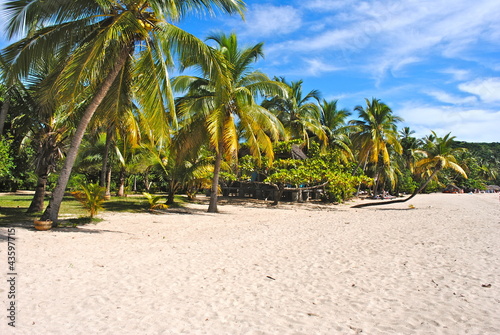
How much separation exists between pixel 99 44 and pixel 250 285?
19.9ft

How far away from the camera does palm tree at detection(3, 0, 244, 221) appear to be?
722 cm

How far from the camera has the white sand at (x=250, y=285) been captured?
324cm

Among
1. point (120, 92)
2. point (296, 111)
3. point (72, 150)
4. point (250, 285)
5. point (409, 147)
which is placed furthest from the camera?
point (409, 147)

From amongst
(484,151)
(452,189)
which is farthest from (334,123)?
(484,151)

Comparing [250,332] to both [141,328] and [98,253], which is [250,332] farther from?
[98,253]

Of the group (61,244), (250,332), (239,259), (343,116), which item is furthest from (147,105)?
(343,116)

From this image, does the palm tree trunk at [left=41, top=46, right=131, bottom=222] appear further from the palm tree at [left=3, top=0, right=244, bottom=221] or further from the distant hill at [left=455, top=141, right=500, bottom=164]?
the distant hill at [left=455, top=141, right=500, bottom=164]

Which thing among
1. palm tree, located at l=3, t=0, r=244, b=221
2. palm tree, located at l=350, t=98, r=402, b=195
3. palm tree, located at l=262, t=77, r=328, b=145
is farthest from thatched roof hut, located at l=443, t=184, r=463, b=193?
palm tree, located at l=3, t=0, r=244, b=221

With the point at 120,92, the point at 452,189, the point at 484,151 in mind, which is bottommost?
the point at 452,189

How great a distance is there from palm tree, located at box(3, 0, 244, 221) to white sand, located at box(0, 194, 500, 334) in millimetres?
3403

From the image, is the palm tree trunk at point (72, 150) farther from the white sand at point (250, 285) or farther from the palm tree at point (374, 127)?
the palm tree at point (374, 127)

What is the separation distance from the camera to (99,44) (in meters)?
7.00

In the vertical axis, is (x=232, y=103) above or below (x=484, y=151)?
below

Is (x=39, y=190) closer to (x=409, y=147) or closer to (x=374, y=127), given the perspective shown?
(x=374, y=127)
